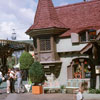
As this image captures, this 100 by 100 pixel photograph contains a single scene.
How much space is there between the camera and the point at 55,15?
21344 mm

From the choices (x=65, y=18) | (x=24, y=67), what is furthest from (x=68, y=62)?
(x=24, y=67)

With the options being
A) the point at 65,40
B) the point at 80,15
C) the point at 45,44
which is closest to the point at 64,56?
the point at 65,40

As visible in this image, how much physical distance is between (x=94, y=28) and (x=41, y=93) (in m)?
6.33

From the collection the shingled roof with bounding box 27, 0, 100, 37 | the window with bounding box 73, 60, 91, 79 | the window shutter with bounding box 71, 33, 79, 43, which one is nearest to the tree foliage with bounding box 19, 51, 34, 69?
the shingled roof with bounding box 27, 0, 100, 37

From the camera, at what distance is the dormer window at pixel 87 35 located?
18.1 meters

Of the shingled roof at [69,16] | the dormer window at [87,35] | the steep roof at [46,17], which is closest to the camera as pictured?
the dormer window at [87,35]

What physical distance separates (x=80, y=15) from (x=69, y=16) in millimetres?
996

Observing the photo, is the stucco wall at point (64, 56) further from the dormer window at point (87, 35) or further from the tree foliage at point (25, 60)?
the tree foliage at point (25, 60)

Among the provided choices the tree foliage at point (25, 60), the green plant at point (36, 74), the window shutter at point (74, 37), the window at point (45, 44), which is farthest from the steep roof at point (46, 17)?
the tree foliage at point (25, 60)

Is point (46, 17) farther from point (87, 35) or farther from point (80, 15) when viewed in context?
point (87, 35)

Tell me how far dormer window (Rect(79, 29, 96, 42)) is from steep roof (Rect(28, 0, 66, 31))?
1921 millimetres

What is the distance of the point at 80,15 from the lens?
20.8 m

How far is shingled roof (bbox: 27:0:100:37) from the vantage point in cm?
1972

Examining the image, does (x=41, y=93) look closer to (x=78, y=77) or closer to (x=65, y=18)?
(x=78, y=77)
